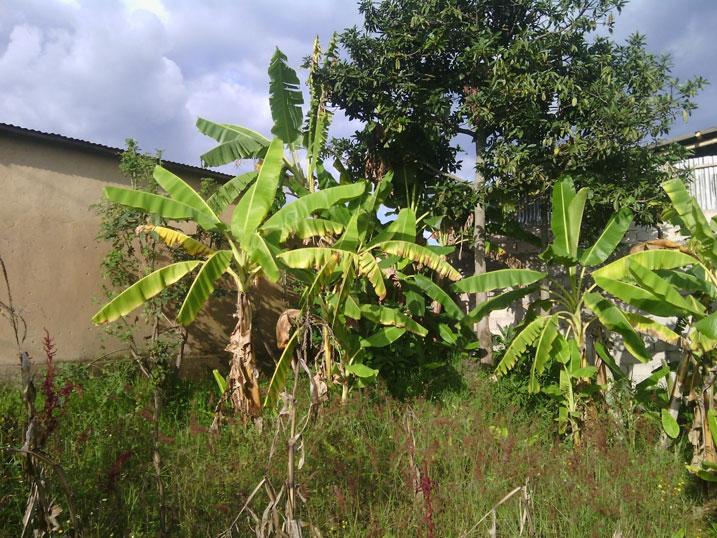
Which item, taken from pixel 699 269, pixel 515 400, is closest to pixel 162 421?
pixel 515 400

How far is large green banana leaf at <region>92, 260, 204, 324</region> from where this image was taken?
5379 mm

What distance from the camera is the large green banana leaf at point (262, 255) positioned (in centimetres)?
550

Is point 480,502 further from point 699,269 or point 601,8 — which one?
point 601,8

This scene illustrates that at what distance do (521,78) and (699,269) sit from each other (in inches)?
130

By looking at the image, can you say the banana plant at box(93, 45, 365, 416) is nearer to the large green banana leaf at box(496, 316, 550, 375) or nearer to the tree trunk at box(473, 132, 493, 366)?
the large green banana leaf at box(496, 316, 550, 375)

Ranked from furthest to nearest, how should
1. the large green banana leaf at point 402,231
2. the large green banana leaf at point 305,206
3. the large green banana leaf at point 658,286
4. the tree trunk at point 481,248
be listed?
the tree trunk at point 481,248 → the large green banana leaf at point 402,231 → the large green banana leaf at point 305,206 → the large green banana leaf at point 658,286

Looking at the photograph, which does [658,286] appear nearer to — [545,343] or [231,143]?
[545,343]

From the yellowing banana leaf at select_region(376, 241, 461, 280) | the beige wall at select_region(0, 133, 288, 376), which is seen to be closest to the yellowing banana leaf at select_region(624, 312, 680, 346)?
the yellowing banana leaf at select_region(376, 241, 461, 280)

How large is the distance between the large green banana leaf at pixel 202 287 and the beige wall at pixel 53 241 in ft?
8.00

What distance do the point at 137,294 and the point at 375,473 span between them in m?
2.87

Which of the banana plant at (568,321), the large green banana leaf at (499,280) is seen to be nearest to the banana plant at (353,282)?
the large green banana leaf at (499,280)

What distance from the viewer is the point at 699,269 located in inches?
239

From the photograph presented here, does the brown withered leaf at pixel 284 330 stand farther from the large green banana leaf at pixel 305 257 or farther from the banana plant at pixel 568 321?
the banana plant at pixel 568 321

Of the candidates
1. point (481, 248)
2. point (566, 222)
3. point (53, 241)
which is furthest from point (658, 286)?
point (53, 241)
